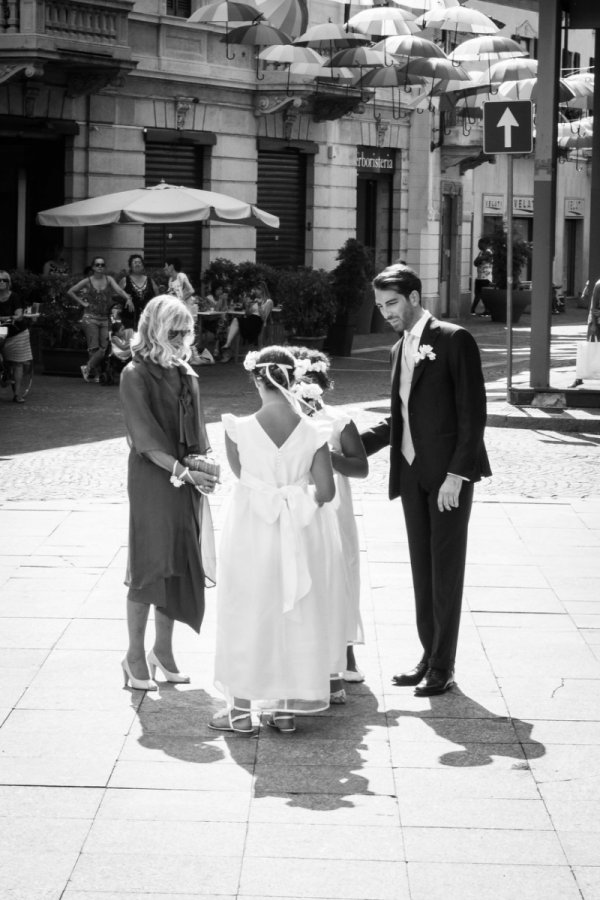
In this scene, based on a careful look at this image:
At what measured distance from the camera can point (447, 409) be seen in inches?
262

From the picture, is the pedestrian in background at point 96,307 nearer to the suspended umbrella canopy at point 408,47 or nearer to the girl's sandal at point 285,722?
the suspended umbrella canopy at point 408,47

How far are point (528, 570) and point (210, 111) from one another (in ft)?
65.2

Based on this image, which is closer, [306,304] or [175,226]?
[306,304]

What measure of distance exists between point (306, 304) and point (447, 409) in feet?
56.7

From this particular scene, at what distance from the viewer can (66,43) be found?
22906 mm

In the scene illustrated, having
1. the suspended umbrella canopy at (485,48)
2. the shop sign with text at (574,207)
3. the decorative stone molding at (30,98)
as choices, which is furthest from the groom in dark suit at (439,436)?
the shop sign with text at (574,207)

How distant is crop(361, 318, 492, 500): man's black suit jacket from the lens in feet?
21.6

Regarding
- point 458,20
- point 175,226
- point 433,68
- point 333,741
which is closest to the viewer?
point 333,741

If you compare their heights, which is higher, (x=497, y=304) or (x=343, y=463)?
(x=497, y=304)

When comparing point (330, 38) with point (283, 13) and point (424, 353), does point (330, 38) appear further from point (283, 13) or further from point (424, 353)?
point (424, 353)

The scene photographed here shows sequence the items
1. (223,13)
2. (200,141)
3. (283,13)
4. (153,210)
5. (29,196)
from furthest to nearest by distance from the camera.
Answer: (200,141) → (283,13) → (29,196) → (223,13) → (153,210)

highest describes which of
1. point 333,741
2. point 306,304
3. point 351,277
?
point 351,277

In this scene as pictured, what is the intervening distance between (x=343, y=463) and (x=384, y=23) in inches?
844

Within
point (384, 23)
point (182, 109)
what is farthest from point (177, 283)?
point (384, 23)
